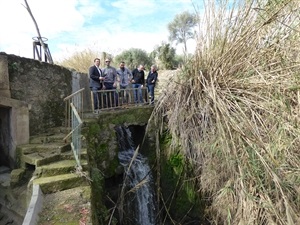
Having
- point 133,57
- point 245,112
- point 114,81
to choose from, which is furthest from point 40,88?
point 133,57

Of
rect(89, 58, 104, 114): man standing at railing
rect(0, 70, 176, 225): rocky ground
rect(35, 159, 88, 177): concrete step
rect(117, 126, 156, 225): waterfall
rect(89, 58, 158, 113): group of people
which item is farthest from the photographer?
rect(89, 58, 158, 113): group of people

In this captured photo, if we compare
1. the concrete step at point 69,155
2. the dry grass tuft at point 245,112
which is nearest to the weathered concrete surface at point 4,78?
the concrete step at point 69,155

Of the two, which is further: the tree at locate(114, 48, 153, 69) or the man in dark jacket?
the tree at locate(114, 48, 153, 69)

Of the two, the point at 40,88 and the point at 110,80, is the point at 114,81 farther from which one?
the point at 40,88

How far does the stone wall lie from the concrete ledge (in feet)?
8.83

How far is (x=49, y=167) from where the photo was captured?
4.53 m

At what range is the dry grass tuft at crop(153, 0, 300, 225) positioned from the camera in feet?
11.1

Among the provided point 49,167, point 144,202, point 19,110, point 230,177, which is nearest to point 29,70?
point 19,110

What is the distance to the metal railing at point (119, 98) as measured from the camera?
749cm

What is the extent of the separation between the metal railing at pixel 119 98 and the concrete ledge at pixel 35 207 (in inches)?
143

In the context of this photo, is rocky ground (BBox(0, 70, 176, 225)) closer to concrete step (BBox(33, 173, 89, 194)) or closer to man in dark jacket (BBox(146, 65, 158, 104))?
concrete step (BBox(33, 173, 89, 194))

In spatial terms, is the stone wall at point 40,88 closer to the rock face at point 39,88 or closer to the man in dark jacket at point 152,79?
the rock face at point 39,88

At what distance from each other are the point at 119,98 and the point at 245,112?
4.90 metres

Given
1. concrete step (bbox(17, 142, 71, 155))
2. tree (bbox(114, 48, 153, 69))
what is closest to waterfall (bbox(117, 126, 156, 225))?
concrete step (bbox(17, 142, 71, 155))
